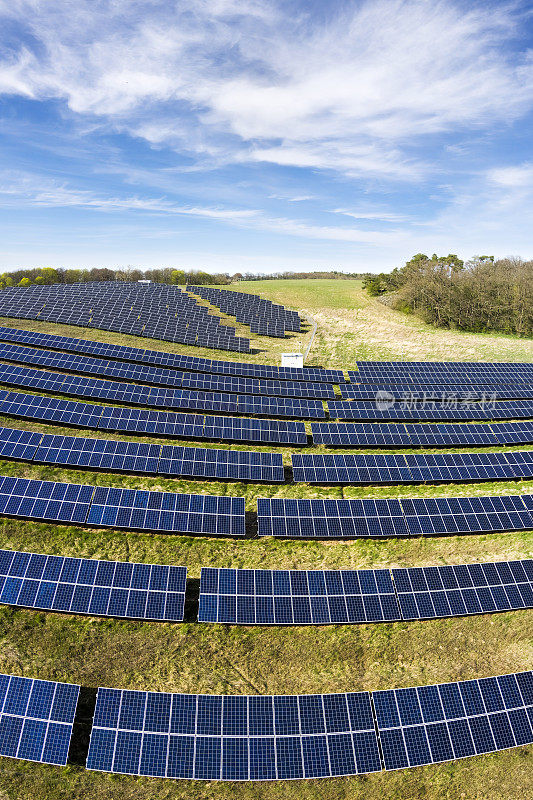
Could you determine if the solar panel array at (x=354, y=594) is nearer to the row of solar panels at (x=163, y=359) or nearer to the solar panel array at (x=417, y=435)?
the solar panel array at (x=417, y=435)

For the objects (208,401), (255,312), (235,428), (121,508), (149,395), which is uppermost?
(255,312)

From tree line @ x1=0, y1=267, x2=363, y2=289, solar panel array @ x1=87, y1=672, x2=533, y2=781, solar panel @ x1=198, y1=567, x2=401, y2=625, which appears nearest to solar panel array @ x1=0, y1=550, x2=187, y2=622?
solar panel @ x1=198, y1=567, x2=401, y2=625

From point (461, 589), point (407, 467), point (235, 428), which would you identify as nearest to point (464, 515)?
point (407, 467)

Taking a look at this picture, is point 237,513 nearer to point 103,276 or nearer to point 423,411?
point 423,411

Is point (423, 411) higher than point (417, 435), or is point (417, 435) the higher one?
point (423, 411)

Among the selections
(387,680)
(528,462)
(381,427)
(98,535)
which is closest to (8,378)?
(98,535)

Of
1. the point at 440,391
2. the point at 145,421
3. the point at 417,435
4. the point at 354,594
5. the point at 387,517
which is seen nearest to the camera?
the point at 354,594
